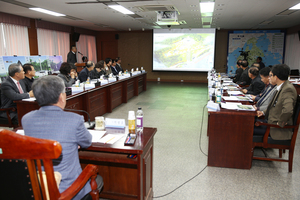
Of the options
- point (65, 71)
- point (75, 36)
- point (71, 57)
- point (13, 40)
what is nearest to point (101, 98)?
point (65, 71)

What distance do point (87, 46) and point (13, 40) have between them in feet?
15.0

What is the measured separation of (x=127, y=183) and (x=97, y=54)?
37.9ft

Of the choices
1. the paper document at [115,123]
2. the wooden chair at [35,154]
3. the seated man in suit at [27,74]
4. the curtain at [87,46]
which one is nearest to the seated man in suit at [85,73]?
the seated man in suit at [27,74]

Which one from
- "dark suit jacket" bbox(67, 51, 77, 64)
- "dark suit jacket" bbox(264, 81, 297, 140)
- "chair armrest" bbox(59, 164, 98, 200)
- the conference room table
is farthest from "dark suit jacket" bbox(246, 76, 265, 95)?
"dark suit jacket" bbox(67, 51, 77, 64)

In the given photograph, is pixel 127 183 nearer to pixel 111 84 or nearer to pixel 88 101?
pixel 88 101

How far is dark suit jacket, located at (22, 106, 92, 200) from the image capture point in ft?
4.23

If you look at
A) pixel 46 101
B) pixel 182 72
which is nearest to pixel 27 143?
pixel 46 101

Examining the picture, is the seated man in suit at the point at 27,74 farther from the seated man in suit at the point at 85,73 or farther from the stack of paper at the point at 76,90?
the seated man in suit at the point at 85,73

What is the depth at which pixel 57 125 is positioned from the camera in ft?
4.23

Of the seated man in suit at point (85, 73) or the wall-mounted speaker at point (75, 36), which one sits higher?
the wall-mounted speaker at point (75, 36)

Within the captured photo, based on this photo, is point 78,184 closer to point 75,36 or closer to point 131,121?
point 131,121

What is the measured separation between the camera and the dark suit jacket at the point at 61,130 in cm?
129

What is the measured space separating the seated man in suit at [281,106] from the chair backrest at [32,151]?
2.44m

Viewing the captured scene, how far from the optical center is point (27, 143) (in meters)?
1.00
